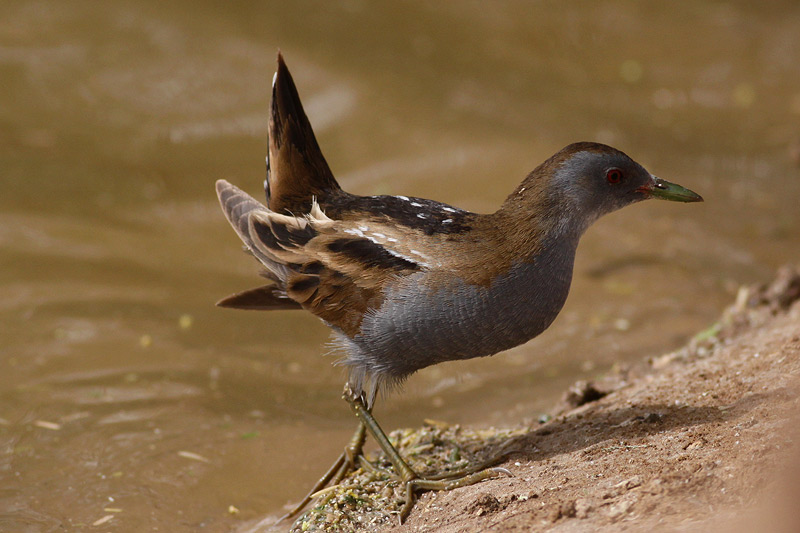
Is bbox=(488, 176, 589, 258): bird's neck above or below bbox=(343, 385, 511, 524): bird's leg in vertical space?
above

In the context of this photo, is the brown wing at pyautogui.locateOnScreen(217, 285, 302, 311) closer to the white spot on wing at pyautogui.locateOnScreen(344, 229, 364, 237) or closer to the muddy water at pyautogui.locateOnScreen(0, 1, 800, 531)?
the white spot on wing at pyautogui.locateOnScreen(344, 229, 364, 237)

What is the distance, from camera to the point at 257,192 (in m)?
8.64

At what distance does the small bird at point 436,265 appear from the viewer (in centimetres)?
398

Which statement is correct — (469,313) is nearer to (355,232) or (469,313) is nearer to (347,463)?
(355,232)

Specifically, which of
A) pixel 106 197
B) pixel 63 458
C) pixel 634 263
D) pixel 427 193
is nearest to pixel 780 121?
pixel 634 263

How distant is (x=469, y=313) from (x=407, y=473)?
0.96 m

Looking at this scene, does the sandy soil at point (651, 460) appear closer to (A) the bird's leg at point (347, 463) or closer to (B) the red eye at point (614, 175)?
(A) the bird's leg at point (347, 463)

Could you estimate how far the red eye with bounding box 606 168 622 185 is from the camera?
13.5ft

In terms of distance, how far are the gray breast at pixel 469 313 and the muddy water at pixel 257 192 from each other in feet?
4.95

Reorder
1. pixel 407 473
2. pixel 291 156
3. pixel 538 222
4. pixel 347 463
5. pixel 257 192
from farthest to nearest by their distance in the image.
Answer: pixel 257 192, pixel 291 156, pixel 347 463, pixel 407 473, pixel 538 222

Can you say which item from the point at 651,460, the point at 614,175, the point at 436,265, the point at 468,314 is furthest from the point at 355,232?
the point at 651,460

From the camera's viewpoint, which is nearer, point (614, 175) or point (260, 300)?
point (614, 175)

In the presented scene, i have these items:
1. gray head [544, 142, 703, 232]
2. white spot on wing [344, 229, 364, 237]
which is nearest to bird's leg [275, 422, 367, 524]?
white spot on wing [344, 229, 364, 237]

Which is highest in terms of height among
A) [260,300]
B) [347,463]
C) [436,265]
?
[260,300]
